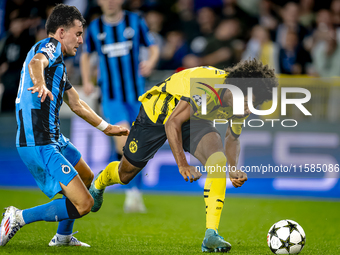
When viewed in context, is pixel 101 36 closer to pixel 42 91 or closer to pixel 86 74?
pixel 86 74

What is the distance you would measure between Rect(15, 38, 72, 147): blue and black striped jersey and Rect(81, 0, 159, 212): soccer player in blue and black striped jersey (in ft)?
9.29

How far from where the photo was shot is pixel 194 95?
13.4 ft

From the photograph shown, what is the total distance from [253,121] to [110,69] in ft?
9.61

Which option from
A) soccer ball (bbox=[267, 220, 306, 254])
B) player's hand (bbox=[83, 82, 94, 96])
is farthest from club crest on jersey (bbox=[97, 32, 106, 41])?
soccer ball (bbox=[267, 220, 306, 254])

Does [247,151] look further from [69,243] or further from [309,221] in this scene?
[69,243]

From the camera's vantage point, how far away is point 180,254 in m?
4.07

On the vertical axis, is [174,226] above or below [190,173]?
below

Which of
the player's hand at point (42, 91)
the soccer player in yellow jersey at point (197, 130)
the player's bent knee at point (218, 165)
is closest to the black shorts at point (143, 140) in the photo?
the soccer player in yellow jersey at point (197, 130)

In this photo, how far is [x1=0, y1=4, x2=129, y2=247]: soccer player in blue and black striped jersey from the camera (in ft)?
12.8

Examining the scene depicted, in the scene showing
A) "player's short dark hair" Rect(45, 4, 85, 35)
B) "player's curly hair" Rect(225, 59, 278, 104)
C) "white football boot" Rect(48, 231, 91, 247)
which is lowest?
"white football boot" Rect(48, 231, 91, 247)

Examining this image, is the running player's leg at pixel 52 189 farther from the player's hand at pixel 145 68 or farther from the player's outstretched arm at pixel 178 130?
the player's hand at pixel 145 68

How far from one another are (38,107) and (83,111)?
1.97ft

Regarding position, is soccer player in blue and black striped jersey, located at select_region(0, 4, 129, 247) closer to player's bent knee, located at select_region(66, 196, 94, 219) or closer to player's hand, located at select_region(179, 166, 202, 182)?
player's bent knee, located at select_region(66, 196, 94, 219)

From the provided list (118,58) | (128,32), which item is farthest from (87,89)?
(128,32)
